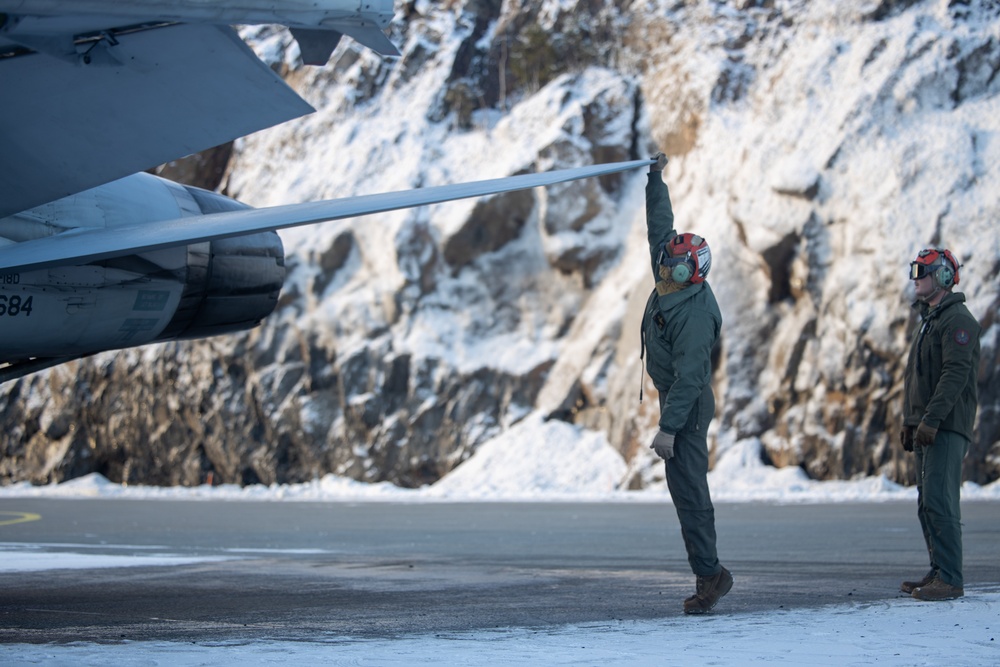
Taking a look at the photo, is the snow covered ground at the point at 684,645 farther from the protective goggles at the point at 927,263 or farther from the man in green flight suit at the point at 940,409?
the protective goggles at the point at 927,263

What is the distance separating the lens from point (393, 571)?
820cm

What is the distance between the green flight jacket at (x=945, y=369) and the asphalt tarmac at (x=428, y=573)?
1.02m

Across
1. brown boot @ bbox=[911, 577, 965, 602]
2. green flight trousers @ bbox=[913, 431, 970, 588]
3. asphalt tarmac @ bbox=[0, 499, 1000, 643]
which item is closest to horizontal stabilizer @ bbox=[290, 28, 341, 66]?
asphalt tarmac @ bbox=[0, 499, 1000, 643]

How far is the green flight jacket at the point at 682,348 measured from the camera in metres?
5.78

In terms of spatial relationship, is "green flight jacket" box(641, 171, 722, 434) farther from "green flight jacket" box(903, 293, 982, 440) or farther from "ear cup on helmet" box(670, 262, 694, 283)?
"green flight jacket" box(903, 293, 982, 440)

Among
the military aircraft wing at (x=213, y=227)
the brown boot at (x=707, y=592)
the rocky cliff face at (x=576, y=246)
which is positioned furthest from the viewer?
the rocky cliff face at (x=576, y=246)

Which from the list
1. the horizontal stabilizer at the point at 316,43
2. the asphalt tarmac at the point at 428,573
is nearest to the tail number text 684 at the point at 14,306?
the asphalt tarmac at the point at 428,573

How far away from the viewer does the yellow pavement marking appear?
15430mm

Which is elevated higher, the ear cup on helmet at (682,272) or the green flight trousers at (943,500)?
the ear cup on helmet at (682,272)

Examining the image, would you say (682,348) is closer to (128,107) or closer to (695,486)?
(695,486)

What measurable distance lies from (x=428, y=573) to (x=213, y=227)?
319 centimetres

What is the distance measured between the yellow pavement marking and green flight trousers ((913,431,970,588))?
40.3 ft

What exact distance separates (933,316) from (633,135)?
27.7 meters

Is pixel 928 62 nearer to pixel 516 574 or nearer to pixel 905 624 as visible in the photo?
pixel 516 574
